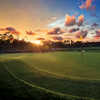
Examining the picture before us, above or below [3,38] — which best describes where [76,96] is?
below

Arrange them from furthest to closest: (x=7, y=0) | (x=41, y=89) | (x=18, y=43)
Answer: (x=18, y=43)
(x=7, y=0)
(x=41, y=89)

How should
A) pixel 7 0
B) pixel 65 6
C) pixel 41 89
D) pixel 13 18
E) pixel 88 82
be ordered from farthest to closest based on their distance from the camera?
1. pixel 13 18
2. pixel 65 6
3. pixel 7 0
4. pixel 88 82
5. pixel 41 89

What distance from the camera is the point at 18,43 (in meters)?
41.8

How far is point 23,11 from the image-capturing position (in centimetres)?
1458

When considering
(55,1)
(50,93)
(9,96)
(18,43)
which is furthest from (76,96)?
(18,43)

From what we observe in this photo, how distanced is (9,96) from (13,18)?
15456 millimetres

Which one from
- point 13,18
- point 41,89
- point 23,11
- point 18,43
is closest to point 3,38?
point 18,43

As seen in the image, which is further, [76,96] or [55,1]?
[55,1]

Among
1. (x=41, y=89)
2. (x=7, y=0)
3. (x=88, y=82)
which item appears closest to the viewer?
(x=41, y=89)

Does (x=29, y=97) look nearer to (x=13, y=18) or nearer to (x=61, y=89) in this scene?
(x=61, y=89)

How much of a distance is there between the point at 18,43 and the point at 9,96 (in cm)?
3980

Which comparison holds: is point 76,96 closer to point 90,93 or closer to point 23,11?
point 90,93

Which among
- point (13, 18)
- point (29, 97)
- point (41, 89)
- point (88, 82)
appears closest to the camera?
point (29, 97)

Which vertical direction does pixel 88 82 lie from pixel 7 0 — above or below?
below
